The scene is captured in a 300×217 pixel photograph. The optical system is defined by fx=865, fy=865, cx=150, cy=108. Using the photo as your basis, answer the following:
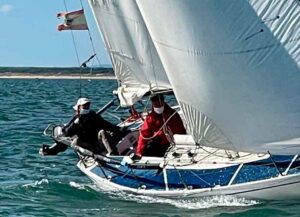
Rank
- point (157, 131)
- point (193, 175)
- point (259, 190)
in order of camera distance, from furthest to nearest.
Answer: point (157, 131), point (193, 175), point (259, 190)

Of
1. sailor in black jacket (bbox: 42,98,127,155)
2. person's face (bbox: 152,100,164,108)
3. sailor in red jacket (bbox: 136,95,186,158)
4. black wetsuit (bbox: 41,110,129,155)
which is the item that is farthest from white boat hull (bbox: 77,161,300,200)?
black wetsuit (bbox: 41,110,129,155)

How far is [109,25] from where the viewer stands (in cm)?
1661

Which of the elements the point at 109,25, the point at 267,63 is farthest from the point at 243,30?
the point at 109,25

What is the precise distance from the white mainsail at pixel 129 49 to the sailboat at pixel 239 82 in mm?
3118

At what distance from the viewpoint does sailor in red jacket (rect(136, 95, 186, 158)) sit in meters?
15.1

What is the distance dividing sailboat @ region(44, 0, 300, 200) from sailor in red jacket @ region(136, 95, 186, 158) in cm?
191

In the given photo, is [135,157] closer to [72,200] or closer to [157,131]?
[157,131]

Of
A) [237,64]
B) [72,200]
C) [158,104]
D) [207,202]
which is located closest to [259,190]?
[207,202]

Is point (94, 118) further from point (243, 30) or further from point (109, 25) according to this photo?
point (243, 30)

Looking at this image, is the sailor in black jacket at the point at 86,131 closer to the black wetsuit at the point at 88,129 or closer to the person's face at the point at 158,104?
the black wetsuit at the point at 88,129

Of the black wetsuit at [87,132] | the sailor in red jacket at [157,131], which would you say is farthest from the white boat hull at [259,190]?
the black wetsuit at [87,132]

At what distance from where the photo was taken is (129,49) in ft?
54.1

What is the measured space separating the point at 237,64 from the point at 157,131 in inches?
137

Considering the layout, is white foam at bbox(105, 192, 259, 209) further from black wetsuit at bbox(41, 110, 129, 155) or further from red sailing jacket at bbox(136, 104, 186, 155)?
black wetsuit at bbox(41, 110, 129, 155)
